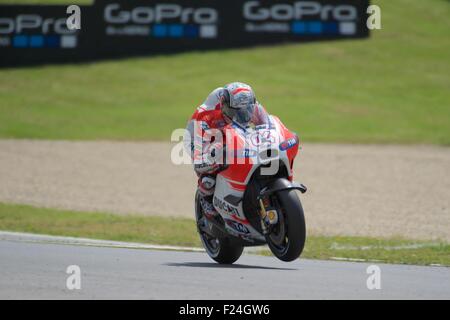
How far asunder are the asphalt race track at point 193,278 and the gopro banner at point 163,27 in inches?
865

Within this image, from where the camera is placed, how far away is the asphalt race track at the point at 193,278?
23.6 ft

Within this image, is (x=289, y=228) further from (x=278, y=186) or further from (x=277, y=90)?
(x=277, y=90)

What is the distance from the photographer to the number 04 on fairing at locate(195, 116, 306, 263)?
865 cm

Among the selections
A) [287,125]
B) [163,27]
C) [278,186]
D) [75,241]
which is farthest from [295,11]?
[278,186]

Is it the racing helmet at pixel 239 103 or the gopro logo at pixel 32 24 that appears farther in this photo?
the gopro logo at pixel 32 24

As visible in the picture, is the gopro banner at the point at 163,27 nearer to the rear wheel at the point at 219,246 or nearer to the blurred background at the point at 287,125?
the blurred background at the point at 287,125

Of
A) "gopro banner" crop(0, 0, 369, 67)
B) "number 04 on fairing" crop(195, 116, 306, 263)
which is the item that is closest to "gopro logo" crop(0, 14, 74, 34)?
"gopro banner" crop(0, 0, 369, 67)

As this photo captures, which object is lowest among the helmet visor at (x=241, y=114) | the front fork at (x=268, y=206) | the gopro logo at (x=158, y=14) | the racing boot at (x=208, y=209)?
the racing boot at (x=208, y=209)

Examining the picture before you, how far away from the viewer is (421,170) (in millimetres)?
21750

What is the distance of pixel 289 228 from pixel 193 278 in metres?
0.95

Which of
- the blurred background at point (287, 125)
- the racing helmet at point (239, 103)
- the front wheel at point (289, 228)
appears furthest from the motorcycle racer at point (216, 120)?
the blurred background at point (287, 125)

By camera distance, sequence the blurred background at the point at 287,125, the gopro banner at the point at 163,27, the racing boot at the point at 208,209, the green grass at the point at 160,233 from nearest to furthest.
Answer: the racing boot at the point at 208,209
the green grass at the point at 160,233
the blurred background at the point at 287,125
the gopro banner at the point at 163,27

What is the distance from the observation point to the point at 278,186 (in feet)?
28.6
